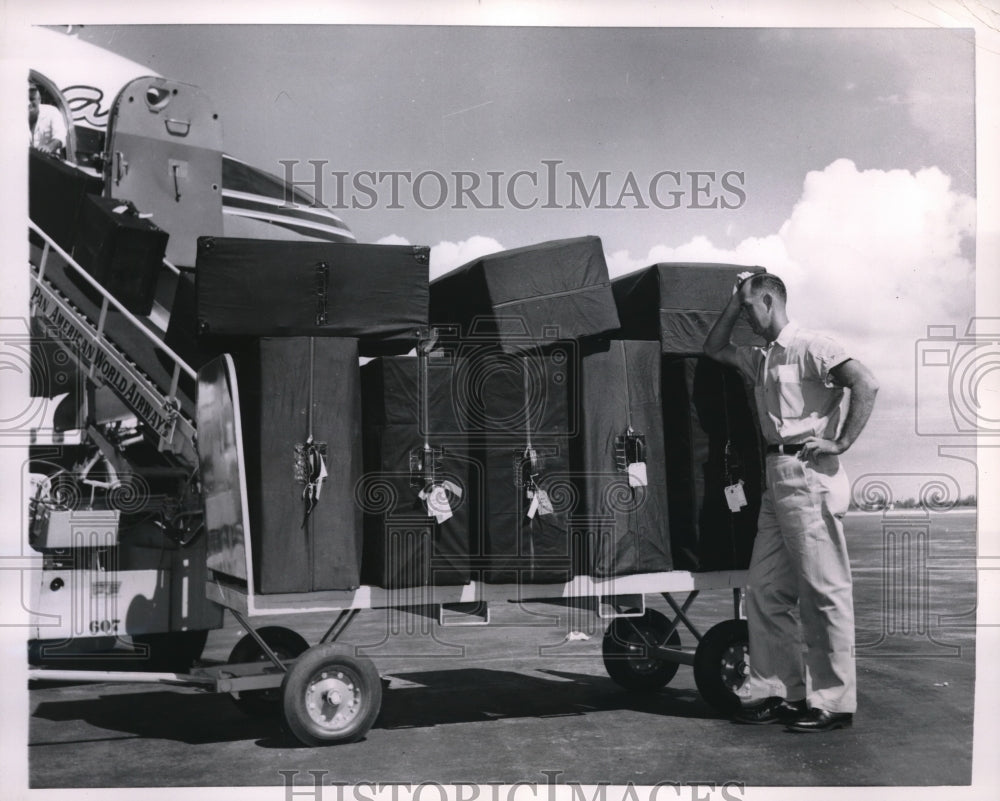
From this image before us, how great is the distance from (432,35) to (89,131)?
3.42 m

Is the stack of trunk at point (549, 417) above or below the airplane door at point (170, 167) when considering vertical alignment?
below

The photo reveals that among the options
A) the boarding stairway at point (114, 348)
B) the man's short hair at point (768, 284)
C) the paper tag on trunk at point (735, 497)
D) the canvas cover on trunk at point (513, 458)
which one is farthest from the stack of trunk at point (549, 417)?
the boarding stairway at point (114, 348)

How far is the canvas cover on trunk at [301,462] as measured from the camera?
5.88m

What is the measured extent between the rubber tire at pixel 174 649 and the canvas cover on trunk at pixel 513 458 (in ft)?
10.2

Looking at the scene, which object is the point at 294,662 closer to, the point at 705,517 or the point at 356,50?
the point at 705,517

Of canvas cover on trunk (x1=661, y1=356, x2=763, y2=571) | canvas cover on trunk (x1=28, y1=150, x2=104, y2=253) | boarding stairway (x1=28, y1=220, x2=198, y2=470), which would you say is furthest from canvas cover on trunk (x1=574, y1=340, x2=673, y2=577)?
canvas cover on trunk (x1=28, y1=150, x2=104, y2=253)

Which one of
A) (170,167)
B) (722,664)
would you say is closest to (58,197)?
(170,167)

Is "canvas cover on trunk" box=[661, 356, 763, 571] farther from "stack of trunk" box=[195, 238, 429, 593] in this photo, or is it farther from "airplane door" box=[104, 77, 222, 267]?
"airplane door" box=[104, 77, 222, 267]

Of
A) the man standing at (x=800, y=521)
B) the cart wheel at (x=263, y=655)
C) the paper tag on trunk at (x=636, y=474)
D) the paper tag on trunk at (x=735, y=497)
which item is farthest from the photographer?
the cart wheel at (x=263, y=655)

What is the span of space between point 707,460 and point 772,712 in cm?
140

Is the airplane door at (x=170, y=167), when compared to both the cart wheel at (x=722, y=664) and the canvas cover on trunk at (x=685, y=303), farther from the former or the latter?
the cart wheel at (x=722, y=664)

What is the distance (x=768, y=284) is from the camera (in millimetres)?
6328

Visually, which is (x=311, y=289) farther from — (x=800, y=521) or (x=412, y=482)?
(x=800, y=521)

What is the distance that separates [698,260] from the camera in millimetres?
7078
